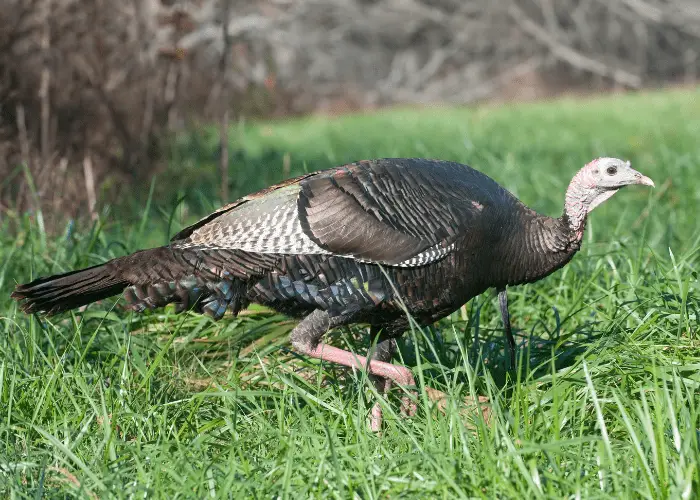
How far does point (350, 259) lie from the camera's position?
10.6ft

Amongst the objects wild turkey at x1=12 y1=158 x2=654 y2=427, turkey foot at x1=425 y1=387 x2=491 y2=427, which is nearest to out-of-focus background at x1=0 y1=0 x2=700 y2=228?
wild turkey at x1=12 y1=158 x2=654 y2=427

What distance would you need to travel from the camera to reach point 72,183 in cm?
538

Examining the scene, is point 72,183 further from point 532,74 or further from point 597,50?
point 597,50

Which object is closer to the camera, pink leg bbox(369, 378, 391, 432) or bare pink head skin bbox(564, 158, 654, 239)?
pink leg bbox(369, 378, 391, 432)

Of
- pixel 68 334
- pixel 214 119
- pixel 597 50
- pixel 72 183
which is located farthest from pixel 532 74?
pixel 68 334

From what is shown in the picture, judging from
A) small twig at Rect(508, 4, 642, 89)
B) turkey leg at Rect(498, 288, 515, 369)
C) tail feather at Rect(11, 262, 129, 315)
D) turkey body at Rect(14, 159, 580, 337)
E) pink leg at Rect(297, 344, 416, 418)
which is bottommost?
small twig at Rect(508, 4, 642, 89)

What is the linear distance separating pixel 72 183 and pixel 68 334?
1.84m

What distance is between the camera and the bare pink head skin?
3.38 meters

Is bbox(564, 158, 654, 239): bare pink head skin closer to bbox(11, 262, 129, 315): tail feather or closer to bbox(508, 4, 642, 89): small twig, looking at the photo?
bbox(11, 262, 129, 315): tail feather

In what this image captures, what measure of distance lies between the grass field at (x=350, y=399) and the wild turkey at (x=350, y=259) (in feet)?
0.49

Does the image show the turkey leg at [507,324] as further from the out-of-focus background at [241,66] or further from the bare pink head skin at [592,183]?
the out-of-focus background at [241,66]

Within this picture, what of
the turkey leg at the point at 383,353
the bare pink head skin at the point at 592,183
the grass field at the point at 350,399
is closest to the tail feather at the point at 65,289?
the grass field at the point at 350,399

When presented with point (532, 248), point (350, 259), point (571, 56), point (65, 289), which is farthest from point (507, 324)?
point (571, 56)

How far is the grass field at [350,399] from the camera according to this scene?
2.46 meters
